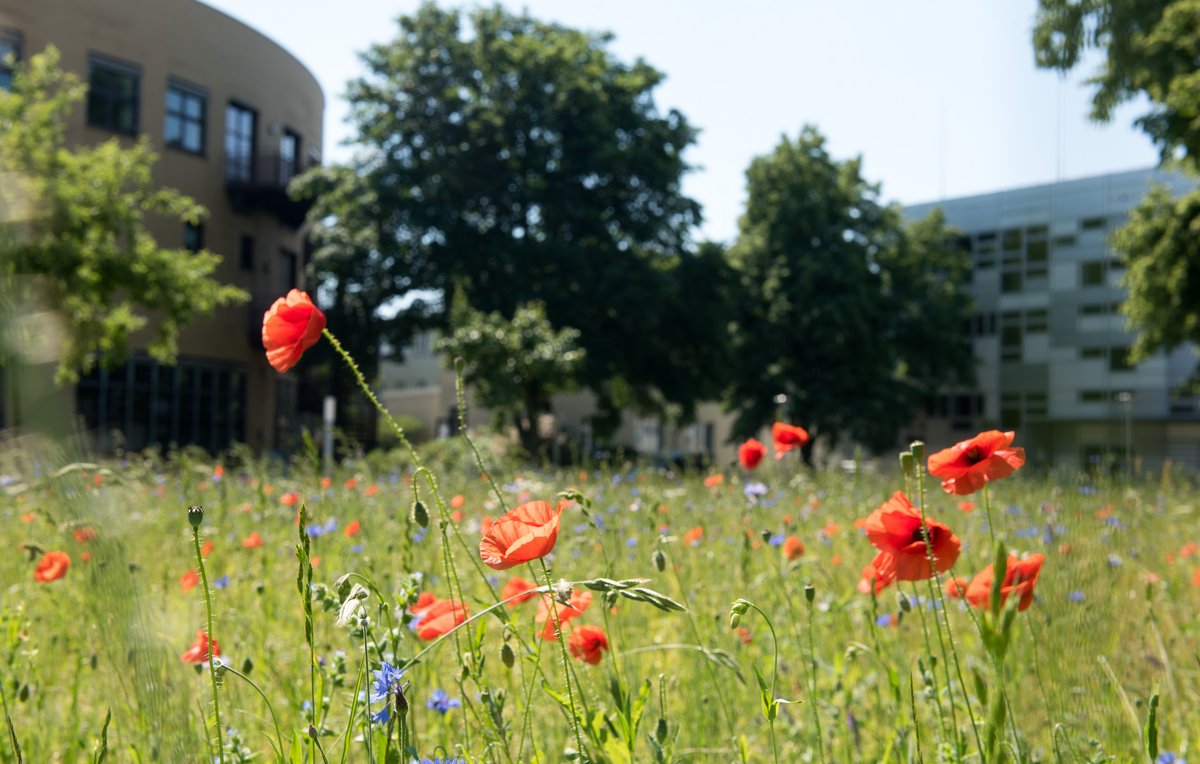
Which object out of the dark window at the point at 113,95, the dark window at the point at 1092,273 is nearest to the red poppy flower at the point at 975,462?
the dark window at the point at 113,95

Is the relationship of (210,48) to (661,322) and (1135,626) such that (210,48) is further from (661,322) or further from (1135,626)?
(1135,626)

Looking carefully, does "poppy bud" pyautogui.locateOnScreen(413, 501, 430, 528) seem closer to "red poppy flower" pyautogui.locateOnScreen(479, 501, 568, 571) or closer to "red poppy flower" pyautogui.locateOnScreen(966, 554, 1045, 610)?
"red poppy flower" pyautogui.locateOnScreen(479, 501, 568, 571)

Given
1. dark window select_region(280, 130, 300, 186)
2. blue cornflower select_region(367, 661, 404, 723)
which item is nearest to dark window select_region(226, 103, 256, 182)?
dark window select_region(280, 130, 300, 186)

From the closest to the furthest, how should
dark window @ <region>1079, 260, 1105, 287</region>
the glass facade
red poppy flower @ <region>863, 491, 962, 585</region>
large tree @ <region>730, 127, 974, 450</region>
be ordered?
red poppy flower @ <region>863, 491, 962, 585</region>, the glass facade, large tree @ <region>730, 127, 974, 450</region>, dark window @ <region>1079, 260, 1105, 287</region>

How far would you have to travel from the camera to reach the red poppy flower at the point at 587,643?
148 centimetres

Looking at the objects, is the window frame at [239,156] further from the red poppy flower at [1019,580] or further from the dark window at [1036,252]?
the dark window at [1036,252]

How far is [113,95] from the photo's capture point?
22.7 m

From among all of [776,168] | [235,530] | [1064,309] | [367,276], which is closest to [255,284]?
[367,276]

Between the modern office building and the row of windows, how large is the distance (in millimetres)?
25137

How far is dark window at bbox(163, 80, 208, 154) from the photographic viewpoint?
78.3 feet

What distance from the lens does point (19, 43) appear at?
69.2 feet

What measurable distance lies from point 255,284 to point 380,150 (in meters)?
5.59

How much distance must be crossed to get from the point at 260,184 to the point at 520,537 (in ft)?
86.4

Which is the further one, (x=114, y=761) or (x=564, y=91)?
(x=564, y=91)
